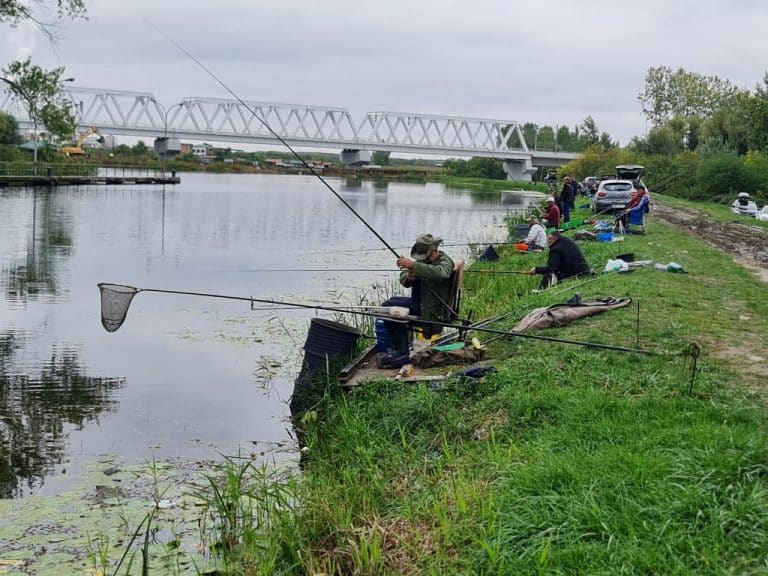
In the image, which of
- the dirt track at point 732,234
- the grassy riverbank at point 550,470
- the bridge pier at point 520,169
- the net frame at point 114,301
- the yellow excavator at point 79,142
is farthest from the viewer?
the bridge pier at point 520,169

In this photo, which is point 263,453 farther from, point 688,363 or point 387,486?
point 688,363

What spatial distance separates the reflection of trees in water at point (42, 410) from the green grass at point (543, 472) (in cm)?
245

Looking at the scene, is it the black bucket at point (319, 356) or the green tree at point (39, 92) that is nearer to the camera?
the black bucket at point (319, 356)

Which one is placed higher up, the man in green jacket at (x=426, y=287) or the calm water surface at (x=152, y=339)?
the man in green jacket at (x=426, y=287)

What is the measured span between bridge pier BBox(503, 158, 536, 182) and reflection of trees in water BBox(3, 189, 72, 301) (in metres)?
89.9

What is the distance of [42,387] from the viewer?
11.1m

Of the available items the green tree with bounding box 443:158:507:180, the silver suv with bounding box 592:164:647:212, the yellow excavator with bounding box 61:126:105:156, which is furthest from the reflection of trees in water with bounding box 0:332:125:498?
the green tree with bounding box 443:158:507:180

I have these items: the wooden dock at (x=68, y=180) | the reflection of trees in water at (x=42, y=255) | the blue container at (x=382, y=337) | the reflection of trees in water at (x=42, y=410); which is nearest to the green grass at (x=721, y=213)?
the reflection of trees in water at (x=42, y=255)

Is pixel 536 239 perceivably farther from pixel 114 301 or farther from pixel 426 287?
pixel 114 301

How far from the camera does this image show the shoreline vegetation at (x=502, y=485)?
5.13 metres

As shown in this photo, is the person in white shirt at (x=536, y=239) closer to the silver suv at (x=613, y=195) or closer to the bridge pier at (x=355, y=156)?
the silver suv at (x=613, y=195)

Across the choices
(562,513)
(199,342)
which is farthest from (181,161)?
(562,513)

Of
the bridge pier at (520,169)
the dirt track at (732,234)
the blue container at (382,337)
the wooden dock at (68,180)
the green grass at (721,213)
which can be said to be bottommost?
the wooden dock at (68,180)

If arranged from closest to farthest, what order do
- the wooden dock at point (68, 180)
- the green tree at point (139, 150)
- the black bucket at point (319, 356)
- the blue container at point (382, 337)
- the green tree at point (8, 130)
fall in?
the black bucket at point (319, 356)
the blue container at point (382, 337)
the wooden dock at point (68, 180)
the green tree at point (8, 130)
the green tree at point (139, 150)
